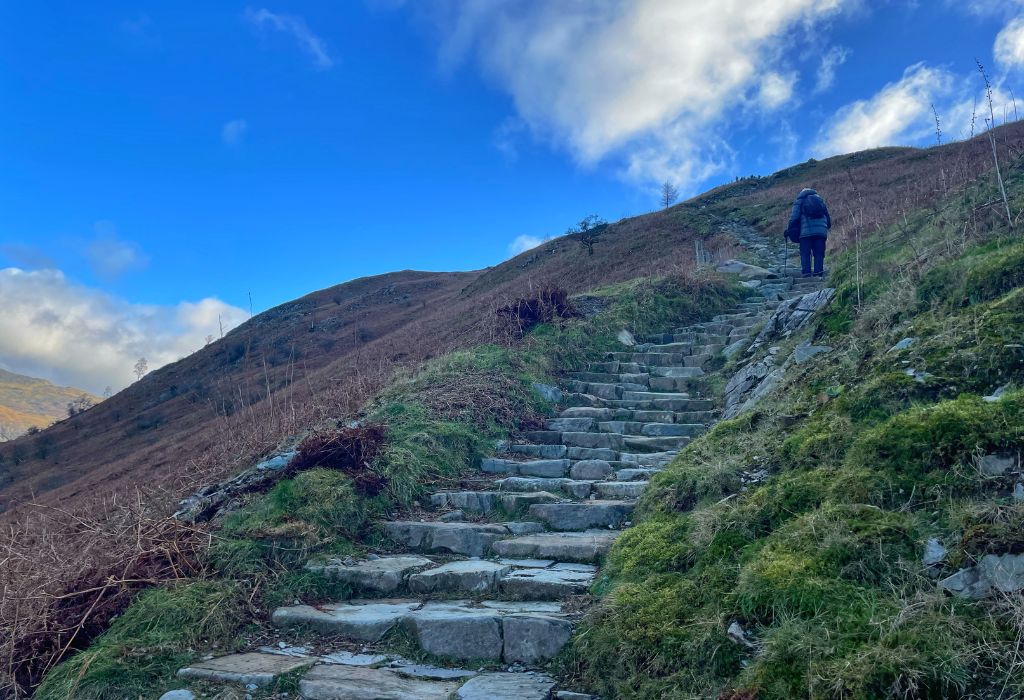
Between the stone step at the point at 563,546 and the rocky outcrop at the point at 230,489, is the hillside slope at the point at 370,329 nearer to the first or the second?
the rocky outcrop at the point at 230,489

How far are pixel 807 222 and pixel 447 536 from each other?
980cm

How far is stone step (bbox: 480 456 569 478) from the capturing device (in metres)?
6.29

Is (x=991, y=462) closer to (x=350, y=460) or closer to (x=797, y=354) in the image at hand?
(x=797, y=354)

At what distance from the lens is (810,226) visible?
38.1 feet

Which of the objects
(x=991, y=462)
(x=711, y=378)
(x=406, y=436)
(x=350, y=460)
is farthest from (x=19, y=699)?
(x=711, y=378)

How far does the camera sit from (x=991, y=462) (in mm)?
2662

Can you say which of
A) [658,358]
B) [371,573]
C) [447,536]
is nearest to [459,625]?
[371,573]

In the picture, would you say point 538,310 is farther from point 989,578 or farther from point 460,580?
point 989,578

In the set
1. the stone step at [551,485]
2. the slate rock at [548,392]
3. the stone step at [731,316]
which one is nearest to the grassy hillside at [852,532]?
the stone step at [551,485]

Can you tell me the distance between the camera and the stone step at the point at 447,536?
492 centimetres

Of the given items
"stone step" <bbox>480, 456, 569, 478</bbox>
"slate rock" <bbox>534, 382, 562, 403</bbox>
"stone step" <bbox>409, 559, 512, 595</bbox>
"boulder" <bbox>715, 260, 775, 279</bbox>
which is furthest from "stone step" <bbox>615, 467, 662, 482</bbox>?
"boulder" <bbox>715, 260, 775, 279</bbox>

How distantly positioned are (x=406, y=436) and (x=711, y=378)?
430cm

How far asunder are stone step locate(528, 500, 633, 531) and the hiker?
834 cm

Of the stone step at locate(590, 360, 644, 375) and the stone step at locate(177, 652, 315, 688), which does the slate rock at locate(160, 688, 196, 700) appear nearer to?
the stone step at locate(177, 652, 315, 688)
